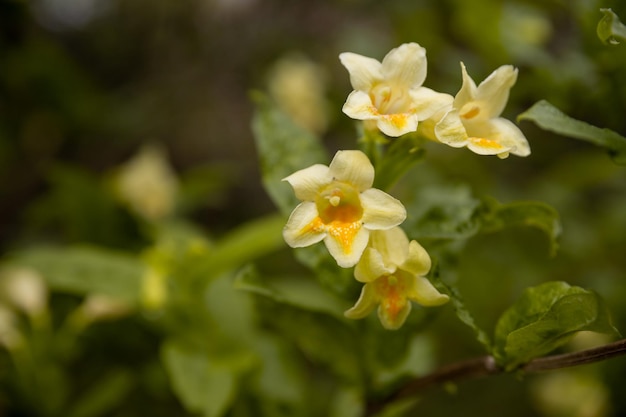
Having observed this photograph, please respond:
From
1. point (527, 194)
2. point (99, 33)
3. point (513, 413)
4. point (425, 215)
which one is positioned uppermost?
point (425, 215)

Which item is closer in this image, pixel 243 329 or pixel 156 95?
pixel 243 329

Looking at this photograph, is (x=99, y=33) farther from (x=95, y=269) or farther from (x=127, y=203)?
(x=95, y=269)

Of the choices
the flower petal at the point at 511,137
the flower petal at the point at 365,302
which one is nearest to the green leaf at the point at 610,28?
the flower petal at the point at 511,137

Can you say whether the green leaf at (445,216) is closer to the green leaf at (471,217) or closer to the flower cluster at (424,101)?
the green leaf at (471,217)

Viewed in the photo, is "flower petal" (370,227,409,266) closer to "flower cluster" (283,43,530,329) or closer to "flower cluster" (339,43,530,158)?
"flower cluster" (283,43,530,329)

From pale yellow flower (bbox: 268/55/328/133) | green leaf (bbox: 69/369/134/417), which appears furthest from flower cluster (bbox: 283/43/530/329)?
pale yellow flower (bbox: 268/55/328/133)

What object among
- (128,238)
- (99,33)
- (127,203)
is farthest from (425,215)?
(99,33)

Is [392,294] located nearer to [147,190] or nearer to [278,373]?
[278,373]
